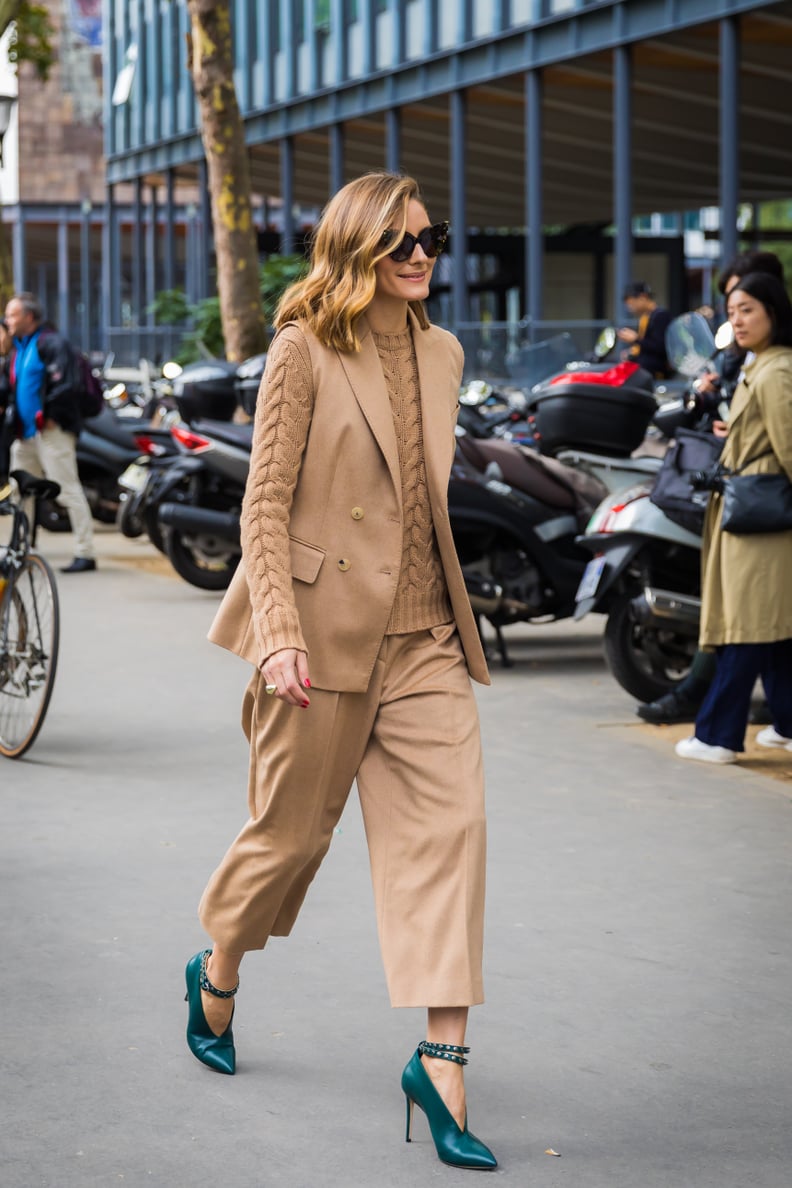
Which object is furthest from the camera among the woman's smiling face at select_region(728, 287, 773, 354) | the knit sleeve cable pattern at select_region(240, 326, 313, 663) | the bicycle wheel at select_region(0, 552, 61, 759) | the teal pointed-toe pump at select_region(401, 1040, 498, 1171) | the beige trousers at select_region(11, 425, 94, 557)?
the beige trousers at select_region(11, 425, 94, 557)

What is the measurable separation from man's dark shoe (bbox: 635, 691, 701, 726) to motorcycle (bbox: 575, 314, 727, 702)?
287 millimetres

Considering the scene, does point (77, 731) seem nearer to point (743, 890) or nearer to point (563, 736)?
point (563, 736)

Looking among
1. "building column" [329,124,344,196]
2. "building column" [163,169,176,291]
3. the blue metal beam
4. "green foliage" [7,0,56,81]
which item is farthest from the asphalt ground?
"building column" [163,169,176,291]

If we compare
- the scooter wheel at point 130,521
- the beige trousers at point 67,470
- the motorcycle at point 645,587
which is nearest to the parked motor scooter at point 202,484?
the scooter wheel at point 130,521

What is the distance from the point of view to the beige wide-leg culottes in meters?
3.75

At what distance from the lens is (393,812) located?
3.86 m

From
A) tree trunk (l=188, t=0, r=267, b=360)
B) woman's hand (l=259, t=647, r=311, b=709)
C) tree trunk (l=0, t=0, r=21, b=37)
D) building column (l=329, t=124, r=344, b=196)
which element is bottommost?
woman's hand (l=259, t=647, r=311, b=709)

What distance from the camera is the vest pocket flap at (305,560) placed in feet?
12.6

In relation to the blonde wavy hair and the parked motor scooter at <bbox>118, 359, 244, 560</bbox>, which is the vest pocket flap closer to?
the blonde wavy hair

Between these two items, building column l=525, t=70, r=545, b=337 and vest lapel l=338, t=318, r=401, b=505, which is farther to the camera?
building column l=525, t=70, r=545, b=337

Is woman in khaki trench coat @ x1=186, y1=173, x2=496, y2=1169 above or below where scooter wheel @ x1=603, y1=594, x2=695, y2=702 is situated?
above

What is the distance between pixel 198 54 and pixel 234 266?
1985 millimetres

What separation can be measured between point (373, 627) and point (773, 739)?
14.5 ft

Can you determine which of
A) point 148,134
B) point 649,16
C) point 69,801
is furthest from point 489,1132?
point 148,134
